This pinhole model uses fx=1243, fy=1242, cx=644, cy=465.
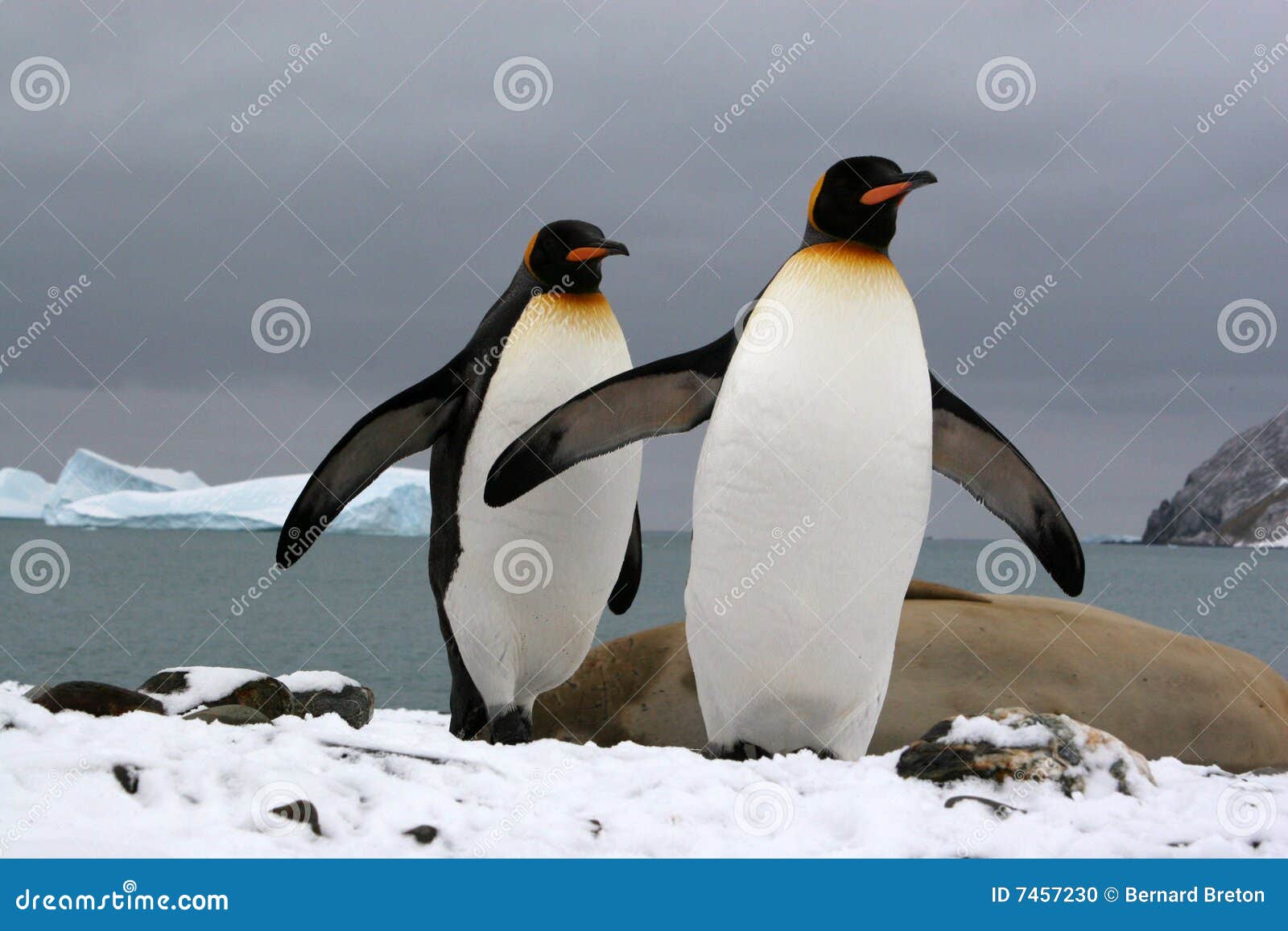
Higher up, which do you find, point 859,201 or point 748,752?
point 859,201

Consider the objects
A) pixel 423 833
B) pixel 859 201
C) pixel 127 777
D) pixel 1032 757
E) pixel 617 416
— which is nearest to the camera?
pixel 423 833

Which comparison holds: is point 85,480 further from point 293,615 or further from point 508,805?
point 508,805

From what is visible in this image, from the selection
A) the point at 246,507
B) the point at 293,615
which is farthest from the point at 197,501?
the point at 293,615

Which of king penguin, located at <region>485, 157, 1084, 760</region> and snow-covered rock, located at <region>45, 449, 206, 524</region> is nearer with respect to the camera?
king penguin, located at <region>485, 157, 1084, 760</region>

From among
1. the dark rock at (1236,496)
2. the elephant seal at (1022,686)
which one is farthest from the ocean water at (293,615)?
the dark rock at (1236,496)

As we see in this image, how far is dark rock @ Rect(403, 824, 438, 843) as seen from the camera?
285 cm

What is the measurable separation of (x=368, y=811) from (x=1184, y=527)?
104 meters

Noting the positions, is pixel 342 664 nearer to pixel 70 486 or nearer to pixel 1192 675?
pixel 1192 675

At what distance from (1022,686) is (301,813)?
3670mm

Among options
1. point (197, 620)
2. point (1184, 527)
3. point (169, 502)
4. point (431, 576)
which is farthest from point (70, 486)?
point (1184, 527)

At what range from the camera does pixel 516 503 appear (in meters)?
4.86

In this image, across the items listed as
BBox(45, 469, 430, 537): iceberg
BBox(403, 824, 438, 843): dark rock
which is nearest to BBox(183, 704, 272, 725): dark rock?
BBox(403, 824, 438, 843): dark rock

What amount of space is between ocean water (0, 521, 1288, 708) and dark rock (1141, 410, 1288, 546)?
1778 centimetres

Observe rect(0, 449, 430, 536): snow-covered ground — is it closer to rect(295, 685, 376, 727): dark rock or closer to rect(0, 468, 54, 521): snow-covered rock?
rect(0, 468, 54, 521): snow-covered rock
